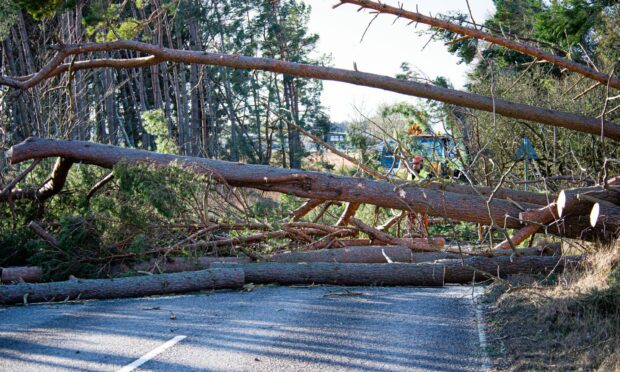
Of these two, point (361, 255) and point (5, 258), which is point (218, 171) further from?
point (5, 258)

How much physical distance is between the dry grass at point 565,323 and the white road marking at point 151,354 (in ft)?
9.87

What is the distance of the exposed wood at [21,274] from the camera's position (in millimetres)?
10844

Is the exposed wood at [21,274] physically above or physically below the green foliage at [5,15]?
below

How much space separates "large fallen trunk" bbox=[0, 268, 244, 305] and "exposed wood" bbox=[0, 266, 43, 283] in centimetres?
122

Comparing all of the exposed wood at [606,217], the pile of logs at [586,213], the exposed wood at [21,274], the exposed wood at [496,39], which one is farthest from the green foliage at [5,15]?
the exposed wood at [606,217]

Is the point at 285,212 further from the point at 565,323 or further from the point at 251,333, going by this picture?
the point at 565,323

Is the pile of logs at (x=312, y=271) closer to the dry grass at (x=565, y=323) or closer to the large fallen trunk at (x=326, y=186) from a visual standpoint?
the large fallen trunk at (x=326, y=186)

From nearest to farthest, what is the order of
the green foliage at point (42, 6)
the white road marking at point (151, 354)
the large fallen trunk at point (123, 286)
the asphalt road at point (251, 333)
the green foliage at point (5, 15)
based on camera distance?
the white road marking at point (151, 354), the asphalt road at point (251, 333), the large fallen trunk at point (123, 286), the green foliage at point (42, 6), the green foliage at point (5, 15)

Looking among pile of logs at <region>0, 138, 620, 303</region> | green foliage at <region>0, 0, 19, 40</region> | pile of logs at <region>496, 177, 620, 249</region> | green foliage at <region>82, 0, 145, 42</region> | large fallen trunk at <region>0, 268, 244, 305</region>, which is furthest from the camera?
green foliage at <region>0, 0, 19, 40</region>

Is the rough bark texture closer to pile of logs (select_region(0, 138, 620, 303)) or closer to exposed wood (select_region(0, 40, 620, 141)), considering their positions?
pile of logs (select_region(0, 138, 620, 303))

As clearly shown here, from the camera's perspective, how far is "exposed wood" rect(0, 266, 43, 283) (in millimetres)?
10844

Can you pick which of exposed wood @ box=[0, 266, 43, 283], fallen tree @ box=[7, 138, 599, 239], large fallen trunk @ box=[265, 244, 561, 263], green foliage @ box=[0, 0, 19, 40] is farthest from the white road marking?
green foliage @ box=[0, 0, 19, 40]

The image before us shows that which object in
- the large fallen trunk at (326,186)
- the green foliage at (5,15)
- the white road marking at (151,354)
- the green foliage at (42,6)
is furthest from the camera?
the green foliage at (5,15)

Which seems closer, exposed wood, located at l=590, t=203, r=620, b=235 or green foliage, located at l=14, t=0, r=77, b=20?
exposed wood, located at l=590, t=203, r=620, b=235
